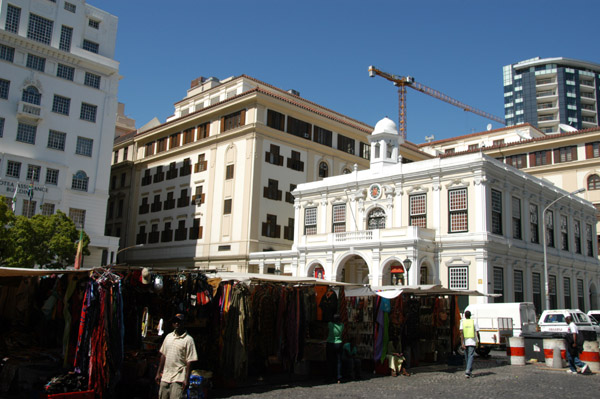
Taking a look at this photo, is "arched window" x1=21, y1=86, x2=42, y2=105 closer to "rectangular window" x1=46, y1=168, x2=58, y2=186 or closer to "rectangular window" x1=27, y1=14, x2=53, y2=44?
"rectangular window" x1=27, y1=14, x2=53, y2=44

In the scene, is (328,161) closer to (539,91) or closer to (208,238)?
(208,238)

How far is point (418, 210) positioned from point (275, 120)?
16.9 m

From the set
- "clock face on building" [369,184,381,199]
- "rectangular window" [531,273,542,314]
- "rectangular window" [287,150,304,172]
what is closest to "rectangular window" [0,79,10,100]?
"rectangular window" [287,150,304,172]

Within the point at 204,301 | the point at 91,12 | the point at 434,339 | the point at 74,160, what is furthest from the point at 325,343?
the point at 91,12

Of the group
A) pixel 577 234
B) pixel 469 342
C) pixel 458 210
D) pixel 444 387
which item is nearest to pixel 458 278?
pixel 458 210

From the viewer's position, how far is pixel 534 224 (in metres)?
36.8

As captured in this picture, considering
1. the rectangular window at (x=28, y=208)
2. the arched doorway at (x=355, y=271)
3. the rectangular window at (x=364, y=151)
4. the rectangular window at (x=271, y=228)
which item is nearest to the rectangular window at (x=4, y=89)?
the rectangular window at (x=28, y=208)

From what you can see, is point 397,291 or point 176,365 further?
point 397,291

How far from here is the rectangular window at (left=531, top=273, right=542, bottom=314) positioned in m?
35.6

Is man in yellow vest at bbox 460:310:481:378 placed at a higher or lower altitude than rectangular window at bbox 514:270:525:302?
lower

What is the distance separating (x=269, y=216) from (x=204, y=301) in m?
31.1

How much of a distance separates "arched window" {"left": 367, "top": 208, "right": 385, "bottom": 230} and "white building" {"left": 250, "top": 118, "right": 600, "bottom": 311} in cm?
7

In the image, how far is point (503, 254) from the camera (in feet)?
108

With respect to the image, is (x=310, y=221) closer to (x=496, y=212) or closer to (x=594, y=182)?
(x=496, y=212)
